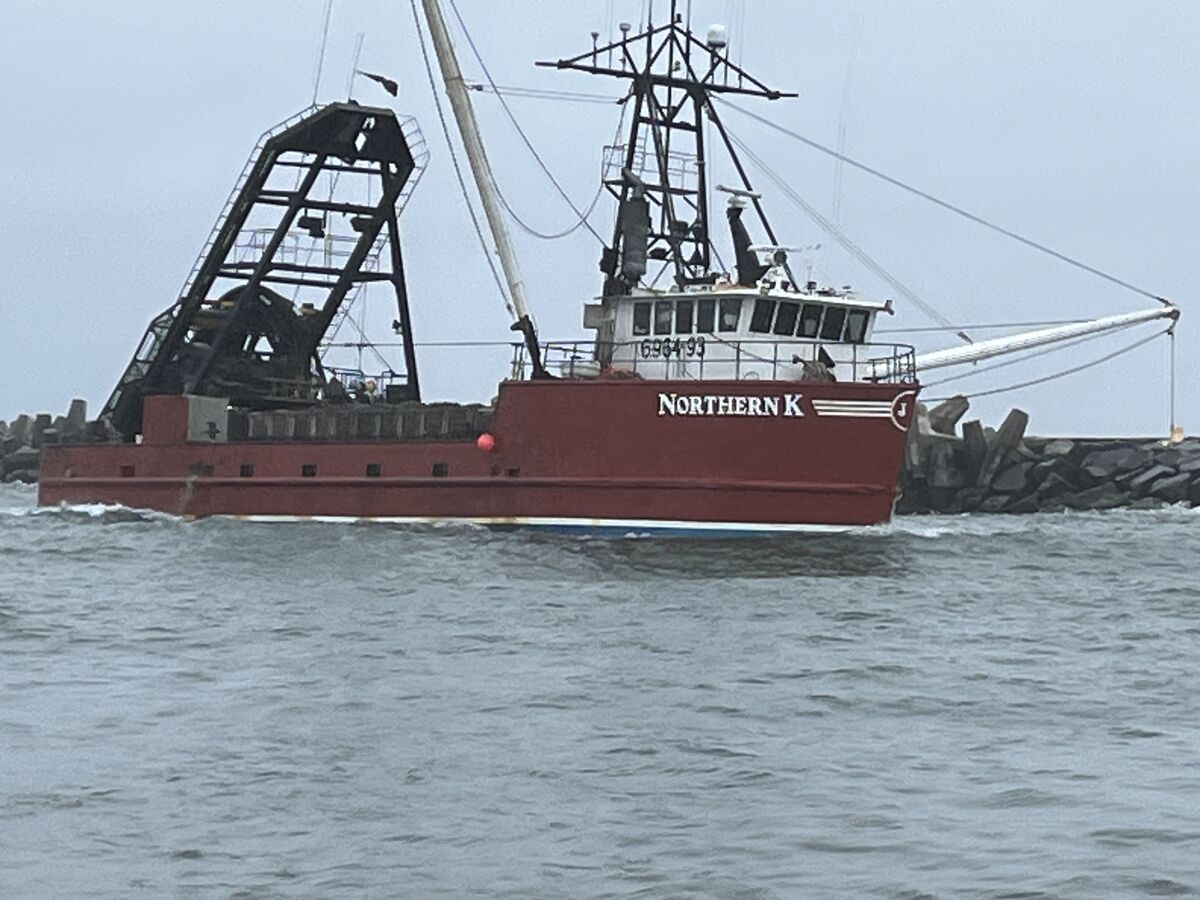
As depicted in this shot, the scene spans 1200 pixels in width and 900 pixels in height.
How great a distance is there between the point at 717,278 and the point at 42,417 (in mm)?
53231

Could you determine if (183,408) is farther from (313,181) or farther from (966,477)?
(966,477)

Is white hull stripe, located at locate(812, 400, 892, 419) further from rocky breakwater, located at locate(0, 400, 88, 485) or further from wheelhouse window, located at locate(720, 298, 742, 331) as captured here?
rocky breakwater, located at locate(0, 400, 88, 485)

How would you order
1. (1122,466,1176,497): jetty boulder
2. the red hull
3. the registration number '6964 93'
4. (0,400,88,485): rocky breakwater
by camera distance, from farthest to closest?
(0,400,88,485): rocky breakwater
(1122,466,1176,497): jetty boulder
the registration number '6964 93'
the red hull

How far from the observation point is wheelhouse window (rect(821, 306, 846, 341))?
29.8 metres

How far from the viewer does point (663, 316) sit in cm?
2981

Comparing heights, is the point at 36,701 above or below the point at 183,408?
below

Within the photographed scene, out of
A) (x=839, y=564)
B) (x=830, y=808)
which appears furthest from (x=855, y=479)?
(x=830, y=808)

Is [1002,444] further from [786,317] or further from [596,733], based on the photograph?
[596,733]

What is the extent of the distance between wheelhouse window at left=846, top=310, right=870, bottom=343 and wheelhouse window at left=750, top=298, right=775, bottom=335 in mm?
1397

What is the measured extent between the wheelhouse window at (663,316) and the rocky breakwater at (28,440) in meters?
44.1

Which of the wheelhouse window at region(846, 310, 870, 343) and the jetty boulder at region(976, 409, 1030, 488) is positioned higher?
the wheelhouse window at region(846, 310, 870, 343)

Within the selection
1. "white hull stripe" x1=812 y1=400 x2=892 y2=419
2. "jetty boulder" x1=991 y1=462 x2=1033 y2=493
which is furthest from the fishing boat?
"jetty boulder" x1=991 y1=462 x2=1033 y2=493

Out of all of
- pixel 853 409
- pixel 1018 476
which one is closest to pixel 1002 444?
pixel 1018 476

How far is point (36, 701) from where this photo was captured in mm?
14219
